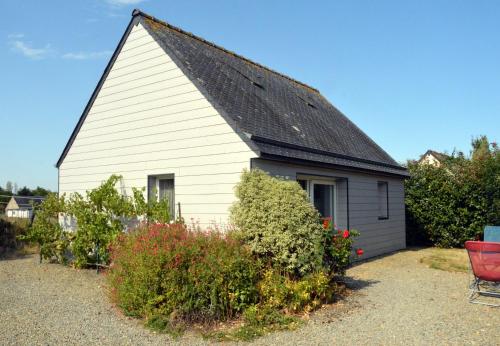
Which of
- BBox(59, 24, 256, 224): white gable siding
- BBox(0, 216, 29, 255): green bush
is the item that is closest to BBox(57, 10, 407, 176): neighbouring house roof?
BBox(59, 24, 256, 224): white gable siding

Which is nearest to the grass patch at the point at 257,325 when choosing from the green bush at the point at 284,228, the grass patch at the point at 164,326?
the grass patch at the point at 164,326

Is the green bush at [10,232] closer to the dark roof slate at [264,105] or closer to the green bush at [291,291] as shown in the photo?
the dark roof slate at [264,105]

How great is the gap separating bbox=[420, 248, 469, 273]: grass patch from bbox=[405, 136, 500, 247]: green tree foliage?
0.85m

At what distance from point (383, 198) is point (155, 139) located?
8.27 meters

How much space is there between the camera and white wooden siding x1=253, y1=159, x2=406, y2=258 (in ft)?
38.9

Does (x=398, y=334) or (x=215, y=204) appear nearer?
(x=398, y=334)

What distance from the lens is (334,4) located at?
10.4 meters

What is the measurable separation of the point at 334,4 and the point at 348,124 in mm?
7975

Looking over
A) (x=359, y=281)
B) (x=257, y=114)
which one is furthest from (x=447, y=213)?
(x=257, y=114)

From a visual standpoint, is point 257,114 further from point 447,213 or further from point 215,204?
point 447,213

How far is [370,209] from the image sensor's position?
44.8ft

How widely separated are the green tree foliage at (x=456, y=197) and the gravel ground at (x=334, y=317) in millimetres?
6250

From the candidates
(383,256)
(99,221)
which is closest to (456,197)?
(383,256)

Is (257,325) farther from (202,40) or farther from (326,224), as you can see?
(202,40)
